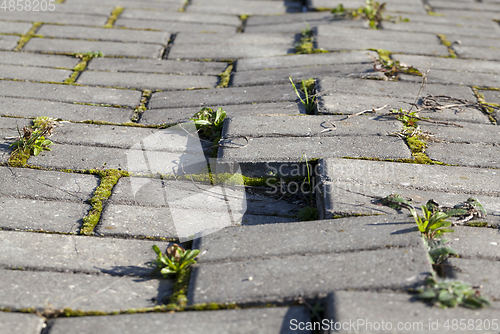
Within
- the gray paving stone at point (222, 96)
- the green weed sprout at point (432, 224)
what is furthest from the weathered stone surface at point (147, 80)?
the green weed sprout at point (432, 224)

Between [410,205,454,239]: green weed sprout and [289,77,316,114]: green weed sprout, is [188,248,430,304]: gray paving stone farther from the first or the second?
[289,77,316,114]: green weed sprout

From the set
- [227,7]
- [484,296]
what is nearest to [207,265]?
[484,296]

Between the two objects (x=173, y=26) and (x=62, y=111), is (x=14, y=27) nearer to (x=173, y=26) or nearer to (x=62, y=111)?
(x=173, y=26)

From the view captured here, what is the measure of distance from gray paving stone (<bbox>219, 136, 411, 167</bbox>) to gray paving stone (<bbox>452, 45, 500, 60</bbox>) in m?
1.64

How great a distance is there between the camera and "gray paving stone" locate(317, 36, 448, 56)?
3.29 metres

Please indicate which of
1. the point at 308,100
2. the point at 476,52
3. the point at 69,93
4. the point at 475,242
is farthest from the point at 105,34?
the point at 475,242

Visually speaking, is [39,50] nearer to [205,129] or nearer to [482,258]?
[205,129]

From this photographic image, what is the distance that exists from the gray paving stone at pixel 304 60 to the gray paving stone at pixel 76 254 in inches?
67.9

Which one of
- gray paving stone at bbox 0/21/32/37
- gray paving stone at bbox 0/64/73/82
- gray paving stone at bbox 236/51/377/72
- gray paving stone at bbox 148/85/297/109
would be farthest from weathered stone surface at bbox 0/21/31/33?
gray paving stone at bbox 236/51/377/72

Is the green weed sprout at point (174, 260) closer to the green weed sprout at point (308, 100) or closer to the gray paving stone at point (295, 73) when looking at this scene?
the green weed sprout at point (308, 100)

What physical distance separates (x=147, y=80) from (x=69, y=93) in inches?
19.0

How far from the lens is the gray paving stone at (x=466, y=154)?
2.03 metres

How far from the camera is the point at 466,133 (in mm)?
2256

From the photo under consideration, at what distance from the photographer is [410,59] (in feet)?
10.1
